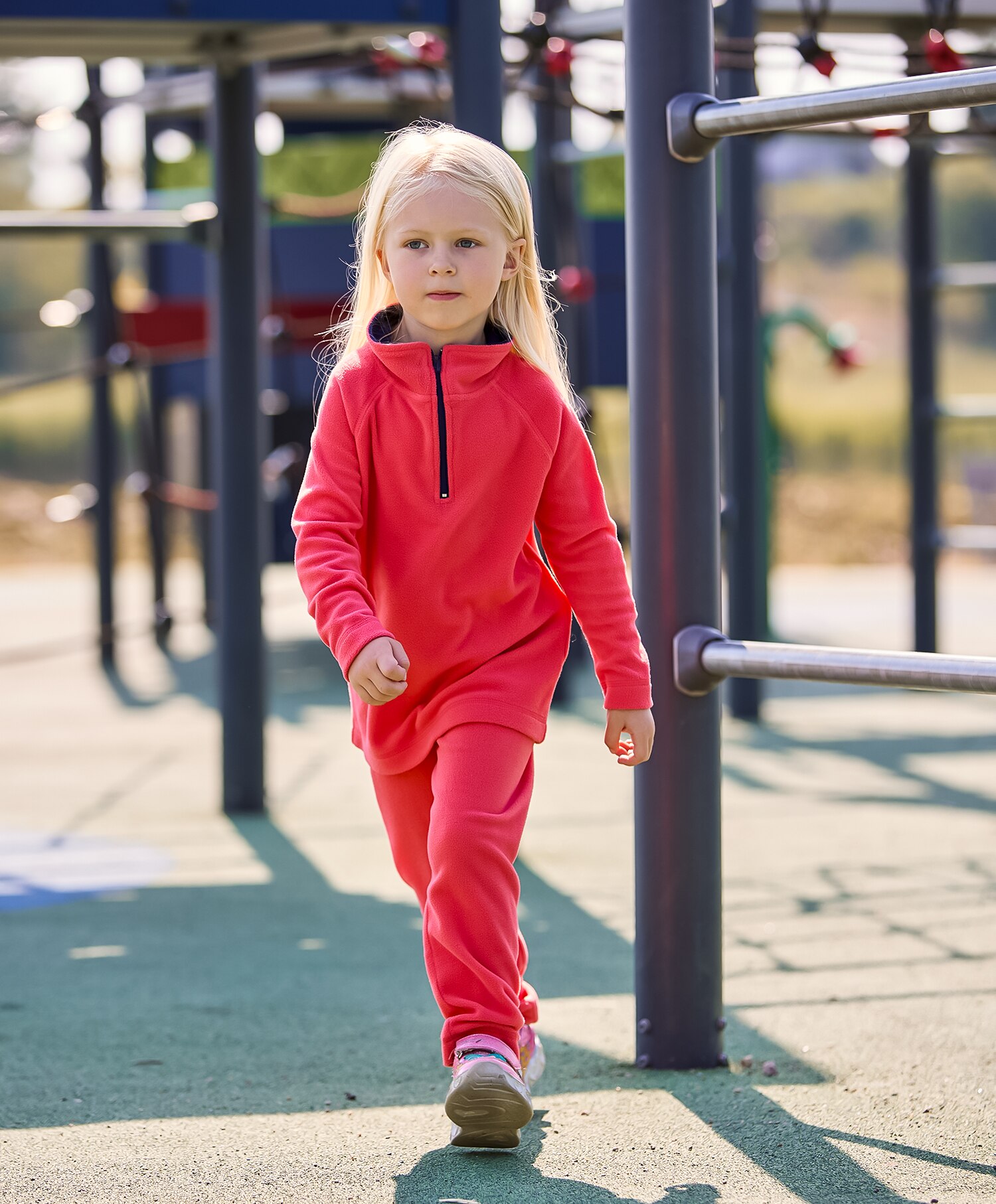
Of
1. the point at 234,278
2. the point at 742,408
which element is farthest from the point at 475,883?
the point at 742,408

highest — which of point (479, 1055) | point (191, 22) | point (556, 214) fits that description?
point (191, 22)

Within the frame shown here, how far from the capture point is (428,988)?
2676 millimetres

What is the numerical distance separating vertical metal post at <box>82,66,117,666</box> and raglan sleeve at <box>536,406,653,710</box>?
5461mm

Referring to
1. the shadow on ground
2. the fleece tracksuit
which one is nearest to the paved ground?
the shadow on ground

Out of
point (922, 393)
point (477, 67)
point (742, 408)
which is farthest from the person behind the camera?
point (922, 393)

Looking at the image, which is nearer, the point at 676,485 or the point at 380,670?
the point at 380,670

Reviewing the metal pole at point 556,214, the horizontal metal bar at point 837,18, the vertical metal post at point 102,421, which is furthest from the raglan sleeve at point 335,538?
the vertical metal post at point 102,421

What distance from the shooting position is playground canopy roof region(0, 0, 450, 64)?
3289 mm

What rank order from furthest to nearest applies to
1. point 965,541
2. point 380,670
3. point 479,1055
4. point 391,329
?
1. point 965,541
2. point 391,329
3. point 479,1055
4. point 380,670

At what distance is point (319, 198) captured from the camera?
8.87m

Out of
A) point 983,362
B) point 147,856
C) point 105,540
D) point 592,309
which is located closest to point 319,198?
point 592,309

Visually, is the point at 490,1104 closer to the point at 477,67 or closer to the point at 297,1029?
the point at 297,1029

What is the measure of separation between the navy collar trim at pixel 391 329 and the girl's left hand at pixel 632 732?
18.3 inches

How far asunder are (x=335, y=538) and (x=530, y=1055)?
0.71 m
